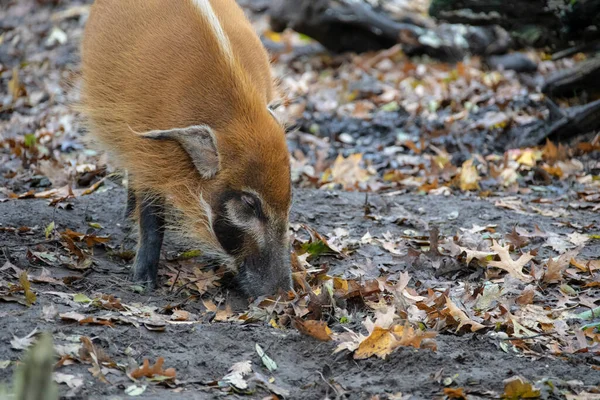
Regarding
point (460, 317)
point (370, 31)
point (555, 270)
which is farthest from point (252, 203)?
point (370, 31)

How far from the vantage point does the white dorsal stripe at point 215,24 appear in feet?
15.2

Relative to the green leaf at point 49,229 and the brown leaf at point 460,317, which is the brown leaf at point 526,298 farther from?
the green leaf at point 49,229

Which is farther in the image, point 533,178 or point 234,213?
point 533,178

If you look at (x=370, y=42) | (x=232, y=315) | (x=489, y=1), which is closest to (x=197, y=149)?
(x=232, y=315)

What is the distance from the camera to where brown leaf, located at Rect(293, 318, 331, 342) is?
12.3 feet

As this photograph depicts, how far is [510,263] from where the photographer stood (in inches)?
186

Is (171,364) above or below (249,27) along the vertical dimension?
below

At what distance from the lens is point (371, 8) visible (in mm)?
11297

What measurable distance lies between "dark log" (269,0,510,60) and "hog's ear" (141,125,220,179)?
6.84m

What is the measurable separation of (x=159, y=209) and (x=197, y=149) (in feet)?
2.17

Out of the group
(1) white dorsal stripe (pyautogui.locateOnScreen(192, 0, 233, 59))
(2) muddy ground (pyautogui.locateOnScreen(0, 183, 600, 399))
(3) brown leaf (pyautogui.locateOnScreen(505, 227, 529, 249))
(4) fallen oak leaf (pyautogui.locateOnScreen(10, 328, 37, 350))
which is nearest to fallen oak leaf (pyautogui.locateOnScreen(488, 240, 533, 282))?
(3) brown leaf (pyautogui.locateOnScreen(505, 227, 529, 249))

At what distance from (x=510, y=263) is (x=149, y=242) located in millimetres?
2393

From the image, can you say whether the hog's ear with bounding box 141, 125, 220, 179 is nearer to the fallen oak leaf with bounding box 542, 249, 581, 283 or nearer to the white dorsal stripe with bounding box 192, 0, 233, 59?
the white dorsal stripe with bounding box 192, 0, 233, 59

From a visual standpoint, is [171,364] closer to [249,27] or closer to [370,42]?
[249,27]
